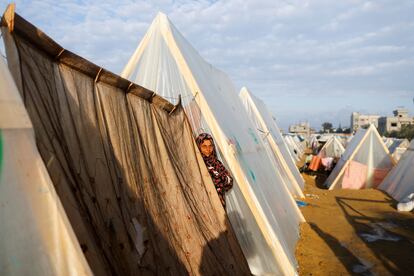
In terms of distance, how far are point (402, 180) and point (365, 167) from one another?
2.63m

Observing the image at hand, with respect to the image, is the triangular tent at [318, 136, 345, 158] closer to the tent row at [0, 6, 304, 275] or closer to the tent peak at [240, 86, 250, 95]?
the tent peak at [240, 86, 250, 95]

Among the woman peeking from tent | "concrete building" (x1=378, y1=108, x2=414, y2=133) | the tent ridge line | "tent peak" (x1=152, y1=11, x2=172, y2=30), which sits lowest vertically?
"concrete building" (x1=378, y1=108, x2=414, y2=133)

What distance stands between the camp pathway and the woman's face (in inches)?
98.9

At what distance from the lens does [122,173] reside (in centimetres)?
258

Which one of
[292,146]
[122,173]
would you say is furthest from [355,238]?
[292,146]

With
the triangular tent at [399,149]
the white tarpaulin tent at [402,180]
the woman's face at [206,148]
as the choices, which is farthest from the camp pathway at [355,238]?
the triangular tent at [399,149]

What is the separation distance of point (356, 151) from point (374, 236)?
7.55 m

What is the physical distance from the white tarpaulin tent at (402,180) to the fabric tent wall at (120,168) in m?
9.36

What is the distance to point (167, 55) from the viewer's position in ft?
16.1

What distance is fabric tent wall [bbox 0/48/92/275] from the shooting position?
1.37 meters

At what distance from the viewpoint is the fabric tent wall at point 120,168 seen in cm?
191

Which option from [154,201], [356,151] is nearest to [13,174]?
[154,201]

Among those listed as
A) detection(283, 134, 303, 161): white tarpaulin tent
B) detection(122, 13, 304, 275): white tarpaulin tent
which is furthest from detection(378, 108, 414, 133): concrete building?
detection(122, 13, 304, 275): white tarpaulin tent

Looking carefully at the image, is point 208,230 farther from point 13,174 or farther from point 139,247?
point 13,174
